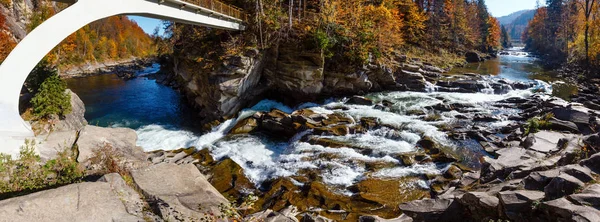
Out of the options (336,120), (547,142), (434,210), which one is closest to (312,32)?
(336,120)

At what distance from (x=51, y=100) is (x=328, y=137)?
11.9m

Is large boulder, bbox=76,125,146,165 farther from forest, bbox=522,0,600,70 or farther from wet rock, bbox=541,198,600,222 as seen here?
forest, bbox=522,0,600,70

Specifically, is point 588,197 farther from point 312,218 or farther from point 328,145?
point 328,145

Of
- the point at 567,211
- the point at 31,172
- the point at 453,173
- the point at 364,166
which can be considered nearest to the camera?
the point at 567,211

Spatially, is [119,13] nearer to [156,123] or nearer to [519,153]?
[156,123]

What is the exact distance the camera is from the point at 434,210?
7746mm

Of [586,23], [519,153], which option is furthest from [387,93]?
[586,23]

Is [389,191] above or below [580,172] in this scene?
below

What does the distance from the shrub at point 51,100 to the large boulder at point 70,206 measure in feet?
24.6

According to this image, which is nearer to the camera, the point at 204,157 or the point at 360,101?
the point at 204,157

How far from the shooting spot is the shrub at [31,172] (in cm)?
602

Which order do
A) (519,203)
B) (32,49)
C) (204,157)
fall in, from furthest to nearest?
(204,157) → (32,49) → (519,203)

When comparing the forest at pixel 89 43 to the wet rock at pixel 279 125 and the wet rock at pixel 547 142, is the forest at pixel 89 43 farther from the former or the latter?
the wet rock at pixel 547 142

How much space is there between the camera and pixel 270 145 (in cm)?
1622
